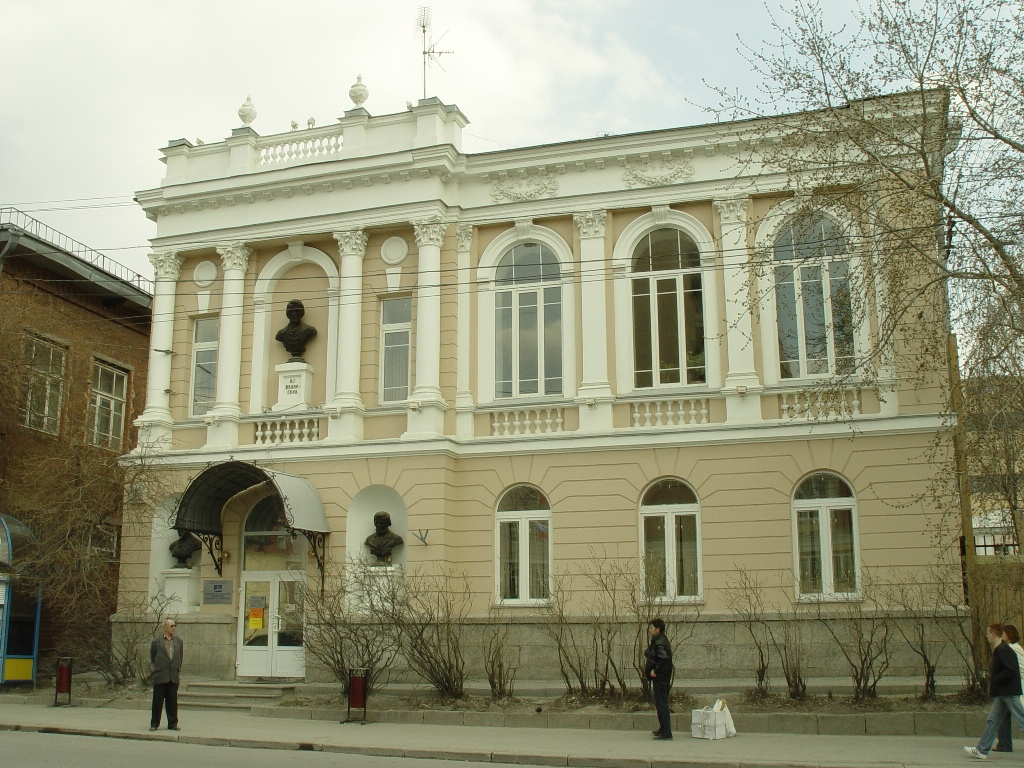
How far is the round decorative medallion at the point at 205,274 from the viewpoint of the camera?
25.7 m

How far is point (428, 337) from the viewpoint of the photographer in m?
23.2

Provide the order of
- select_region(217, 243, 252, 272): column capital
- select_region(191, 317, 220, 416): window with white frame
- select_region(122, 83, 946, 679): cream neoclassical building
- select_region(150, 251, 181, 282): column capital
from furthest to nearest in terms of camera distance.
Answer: select_region(150, 251, 181, 282): column capital, select_region(191, 317, 220, 416): window with white frame, select_region(217, 243, 252, 272): column capital, select_region(122, 83, 946, 679): cream neoclassical building

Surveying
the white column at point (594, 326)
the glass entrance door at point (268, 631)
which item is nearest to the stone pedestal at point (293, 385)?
the glass entrance door at point (268, 631)

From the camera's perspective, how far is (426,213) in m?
23.6

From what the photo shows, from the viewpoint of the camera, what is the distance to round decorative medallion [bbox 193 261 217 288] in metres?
25.7

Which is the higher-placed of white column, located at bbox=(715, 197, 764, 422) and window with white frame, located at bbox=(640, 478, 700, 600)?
white column, located at bbox=(715, 197, 764, 422)

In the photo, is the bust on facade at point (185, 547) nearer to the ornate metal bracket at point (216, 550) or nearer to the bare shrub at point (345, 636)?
the ornate metal bracket at point (216, 550)

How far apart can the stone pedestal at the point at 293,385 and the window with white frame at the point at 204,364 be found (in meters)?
2.01

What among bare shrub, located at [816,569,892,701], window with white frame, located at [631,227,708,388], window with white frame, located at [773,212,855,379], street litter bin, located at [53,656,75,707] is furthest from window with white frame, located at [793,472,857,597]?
street litter bin, located at [53,656,75,707]

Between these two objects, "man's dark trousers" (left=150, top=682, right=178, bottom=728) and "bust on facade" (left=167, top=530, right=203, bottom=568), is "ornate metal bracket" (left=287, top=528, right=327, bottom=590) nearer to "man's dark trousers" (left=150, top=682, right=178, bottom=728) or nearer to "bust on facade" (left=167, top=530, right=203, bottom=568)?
"bust on facade" (left=167, top=530, right=203, bottom=568)

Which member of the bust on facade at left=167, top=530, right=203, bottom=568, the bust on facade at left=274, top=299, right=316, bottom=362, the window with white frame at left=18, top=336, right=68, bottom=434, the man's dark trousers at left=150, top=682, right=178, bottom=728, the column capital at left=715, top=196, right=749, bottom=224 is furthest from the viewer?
the window with white frame at left=18, top=336, right=68, bottom=434

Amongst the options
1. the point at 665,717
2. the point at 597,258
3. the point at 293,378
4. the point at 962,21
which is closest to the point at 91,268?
the point at 293,378

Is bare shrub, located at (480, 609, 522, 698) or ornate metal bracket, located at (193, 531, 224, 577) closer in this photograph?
bare shrub, located at (480, 609, 522, 698)

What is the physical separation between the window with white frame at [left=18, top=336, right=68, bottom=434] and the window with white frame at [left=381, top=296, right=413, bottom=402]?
9.68 meters
